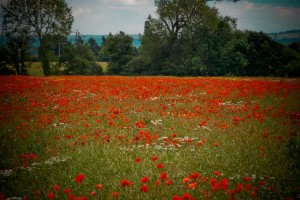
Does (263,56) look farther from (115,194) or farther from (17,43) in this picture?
(115,194)

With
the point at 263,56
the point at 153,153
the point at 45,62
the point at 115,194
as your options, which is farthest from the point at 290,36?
the point at 263,56

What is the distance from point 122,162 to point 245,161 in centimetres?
317

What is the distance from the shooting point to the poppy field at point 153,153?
19.0 feet

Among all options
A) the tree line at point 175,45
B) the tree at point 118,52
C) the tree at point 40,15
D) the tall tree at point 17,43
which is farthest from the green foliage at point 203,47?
the tall tree at point 17,43

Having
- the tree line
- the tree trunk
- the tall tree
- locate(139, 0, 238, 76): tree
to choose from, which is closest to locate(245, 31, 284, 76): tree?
the tree line

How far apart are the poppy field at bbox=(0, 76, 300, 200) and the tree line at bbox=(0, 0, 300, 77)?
41.7 m

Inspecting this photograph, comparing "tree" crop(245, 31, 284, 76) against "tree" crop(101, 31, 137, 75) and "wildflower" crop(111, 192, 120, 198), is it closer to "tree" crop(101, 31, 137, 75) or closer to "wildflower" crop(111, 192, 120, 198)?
"tree" crop(101, 31, 137, 75)

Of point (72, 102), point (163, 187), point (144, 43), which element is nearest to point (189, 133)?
point (163, 187)

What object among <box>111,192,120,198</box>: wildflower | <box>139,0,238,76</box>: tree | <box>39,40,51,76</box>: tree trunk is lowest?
<box>111,192,120,198</box>: wildflower

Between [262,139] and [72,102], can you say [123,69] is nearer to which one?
[72,102]

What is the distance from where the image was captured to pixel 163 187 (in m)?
5.97

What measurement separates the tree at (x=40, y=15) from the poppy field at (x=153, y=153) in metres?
44.6

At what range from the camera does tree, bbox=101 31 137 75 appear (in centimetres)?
8312

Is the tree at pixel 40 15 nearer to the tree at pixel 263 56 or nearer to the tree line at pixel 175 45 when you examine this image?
the tree line at pixel 175 45
